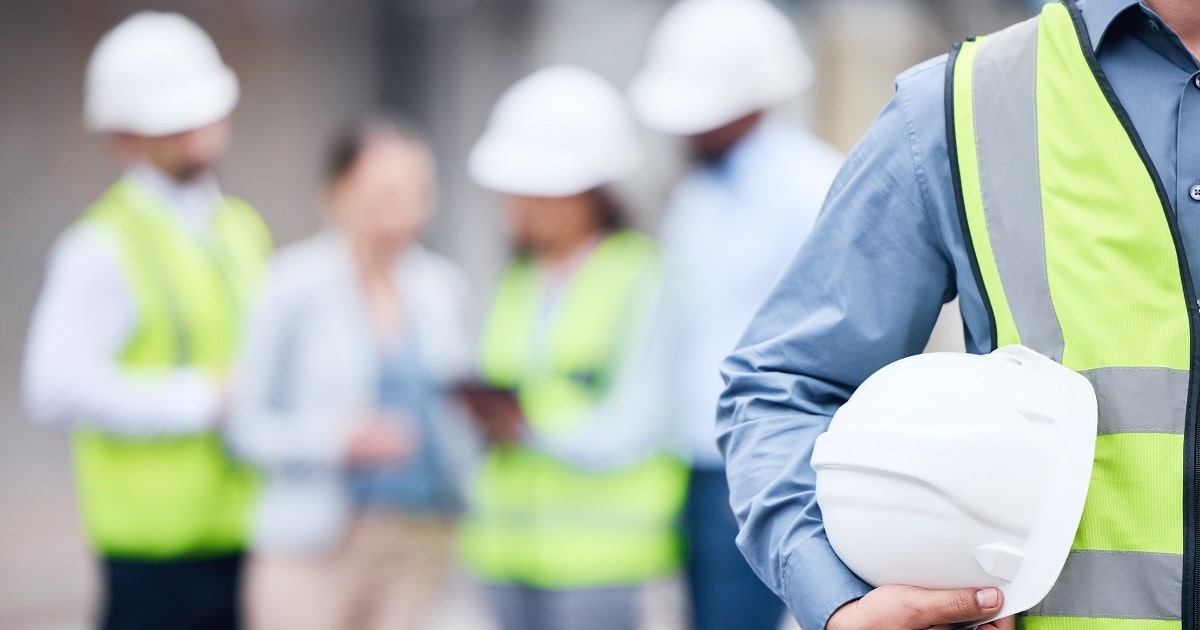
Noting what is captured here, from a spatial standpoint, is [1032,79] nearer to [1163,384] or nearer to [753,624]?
[1163,384]

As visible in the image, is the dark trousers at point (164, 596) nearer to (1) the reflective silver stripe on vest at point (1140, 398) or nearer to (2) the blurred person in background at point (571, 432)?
(2) the blurred person in background at point (571, 432)

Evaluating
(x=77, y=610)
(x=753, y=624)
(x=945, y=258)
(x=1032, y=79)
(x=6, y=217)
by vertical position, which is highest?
(x=1032, y=79)

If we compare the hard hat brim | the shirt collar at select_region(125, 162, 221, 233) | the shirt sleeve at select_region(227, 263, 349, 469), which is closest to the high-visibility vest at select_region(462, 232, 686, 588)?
the shirt sleeve at select_region(227, 263, 349, 469)

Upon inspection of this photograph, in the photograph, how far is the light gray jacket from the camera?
16.2 ft

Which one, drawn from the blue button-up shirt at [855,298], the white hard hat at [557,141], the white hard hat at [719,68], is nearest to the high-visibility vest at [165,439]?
the white hard hat at [557,141]

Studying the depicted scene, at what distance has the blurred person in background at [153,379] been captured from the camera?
185 inches

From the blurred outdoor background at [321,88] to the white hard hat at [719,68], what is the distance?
12.2 feet

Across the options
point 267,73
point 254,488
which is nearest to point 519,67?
point 267,73

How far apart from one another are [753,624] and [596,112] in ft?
6.22

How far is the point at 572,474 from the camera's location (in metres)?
4.49

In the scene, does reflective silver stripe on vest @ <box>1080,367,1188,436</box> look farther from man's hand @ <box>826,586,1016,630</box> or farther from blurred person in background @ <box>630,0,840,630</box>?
blurred person in background @ <box>630,0,840,630</box>

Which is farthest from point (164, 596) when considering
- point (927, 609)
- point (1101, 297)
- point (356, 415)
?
point (1101, 297)

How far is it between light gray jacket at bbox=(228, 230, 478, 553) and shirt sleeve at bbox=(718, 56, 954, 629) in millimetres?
3187

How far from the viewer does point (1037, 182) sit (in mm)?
A: 1592
